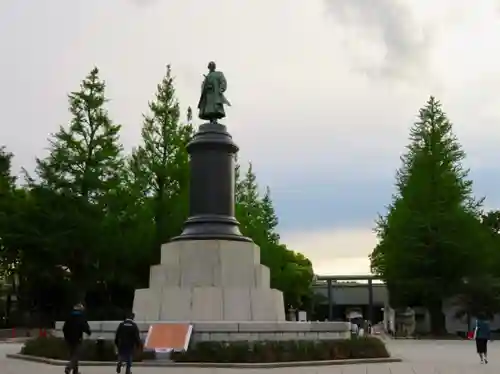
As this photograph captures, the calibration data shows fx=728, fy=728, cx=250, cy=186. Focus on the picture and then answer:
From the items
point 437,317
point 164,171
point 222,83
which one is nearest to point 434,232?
point 437,317

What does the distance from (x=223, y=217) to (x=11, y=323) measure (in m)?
32.7

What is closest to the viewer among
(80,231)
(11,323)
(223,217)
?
(223,217)

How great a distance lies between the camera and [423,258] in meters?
48.3

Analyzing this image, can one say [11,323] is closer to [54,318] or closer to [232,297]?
[54,318]

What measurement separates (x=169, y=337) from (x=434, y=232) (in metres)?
32.7

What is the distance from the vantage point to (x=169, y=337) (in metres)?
18.8

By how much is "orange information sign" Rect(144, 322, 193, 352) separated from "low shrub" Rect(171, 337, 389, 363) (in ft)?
0.74

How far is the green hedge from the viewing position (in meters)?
18.1

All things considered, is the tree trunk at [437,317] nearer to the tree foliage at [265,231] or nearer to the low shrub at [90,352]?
the tree foliage at [265,231]

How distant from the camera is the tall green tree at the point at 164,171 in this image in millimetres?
44406

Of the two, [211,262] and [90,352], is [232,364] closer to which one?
[90,352]

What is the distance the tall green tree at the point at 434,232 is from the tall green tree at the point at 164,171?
15.1 metres

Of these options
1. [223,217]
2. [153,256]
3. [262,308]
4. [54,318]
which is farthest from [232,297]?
[54,318]

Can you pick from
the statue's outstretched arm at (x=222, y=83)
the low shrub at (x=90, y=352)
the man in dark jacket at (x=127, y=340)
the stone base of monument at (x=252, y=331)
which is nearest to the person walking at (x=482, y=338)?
the stone base of monument at (x=252, y=331)
